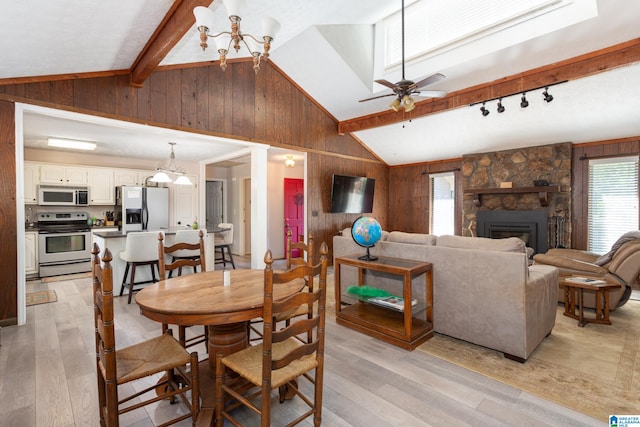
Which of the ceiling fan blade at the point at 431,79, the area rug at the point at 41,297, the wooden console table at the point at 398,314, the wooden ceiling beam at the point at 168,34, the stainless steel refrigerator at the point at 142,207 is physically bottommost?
the area rug at the point at 41,297

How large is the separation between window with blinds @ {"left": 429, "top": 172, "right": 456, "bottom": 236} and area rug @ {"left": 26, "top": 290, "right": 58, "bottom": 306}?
23.9 ft

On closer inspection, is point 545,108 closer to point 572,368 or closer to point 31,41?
point 572,368

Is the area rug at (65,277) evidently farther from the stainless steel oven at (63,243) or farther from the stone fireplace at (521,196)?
the stone fireplace at (521,196)

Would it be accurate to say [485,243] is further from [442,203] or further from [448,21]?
[442,203]

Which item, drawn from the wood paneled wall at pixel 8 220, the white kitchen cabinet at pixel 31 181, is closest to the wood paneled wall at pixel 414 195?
the wood paneled wall at pixel 8 220

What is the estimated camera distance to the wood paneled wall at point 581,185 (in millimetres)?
5310

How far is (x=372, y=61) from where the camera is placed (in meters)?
4.93

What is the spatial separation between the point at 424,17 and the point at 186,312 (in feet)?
15.5

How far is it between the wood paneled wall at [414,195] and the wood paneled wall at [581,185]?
81.1 inches

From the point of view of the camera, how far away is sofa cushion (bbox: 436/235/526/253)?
2559 mm

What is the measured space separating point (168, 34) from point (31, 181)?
4778mm

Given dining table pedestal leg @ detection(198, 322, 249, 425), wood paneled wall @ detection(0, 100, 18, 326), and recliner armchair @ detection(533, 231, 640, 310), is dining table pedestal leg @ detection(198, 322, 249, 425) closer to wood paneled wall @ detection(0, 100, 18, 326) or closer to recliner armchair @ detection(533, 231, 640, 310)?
wood paneled wall @ detection(0, 100, 18, 326)

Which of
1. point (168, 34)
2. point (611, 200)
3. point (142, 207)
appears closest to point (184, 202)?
point (142, 207)

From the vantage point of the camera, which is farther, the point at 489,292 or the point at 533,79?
the point at 533,79
